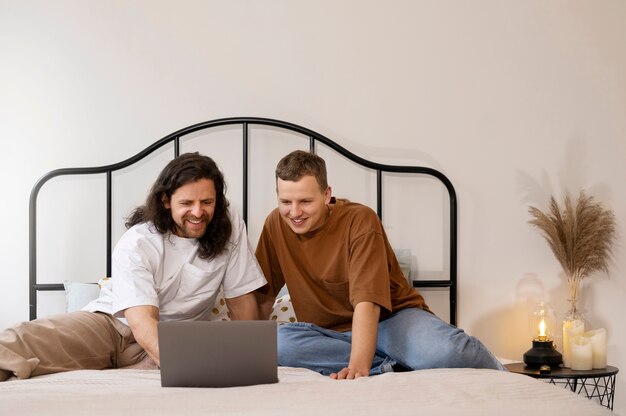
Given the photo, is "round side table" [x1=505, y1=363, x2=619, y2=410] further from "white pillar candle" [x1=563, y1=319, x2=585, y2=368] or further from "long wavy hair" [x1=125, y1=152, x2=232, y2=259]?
"long wavy hair" [x1=125, y1=152, x2=232, y2=259]

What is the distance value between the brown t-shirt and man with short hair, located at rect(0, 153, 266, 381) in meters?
0.12

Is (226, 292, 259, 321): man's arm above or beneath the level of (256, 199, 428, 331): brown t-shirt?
beneath

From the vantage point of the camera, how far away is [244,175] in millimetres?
3330

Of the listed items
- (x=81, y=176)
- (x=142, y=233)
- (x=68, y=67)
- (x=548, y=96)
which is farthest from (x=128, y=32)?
(x=548, y=96)

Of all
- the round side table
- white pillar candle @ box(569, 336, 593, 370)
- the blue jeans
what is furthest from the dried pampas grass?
the blue jeans

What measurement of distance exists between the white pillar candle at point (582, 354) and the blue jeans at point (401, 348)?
84 centimetres

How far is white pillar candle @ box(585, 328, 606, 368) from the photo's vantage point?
10.7 feet

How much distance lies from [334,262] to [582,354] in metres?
1.16

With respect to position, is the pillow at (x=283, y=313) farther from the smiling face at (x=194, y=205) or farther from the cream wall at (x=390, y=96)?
the cream wall at (x=390, y=96)

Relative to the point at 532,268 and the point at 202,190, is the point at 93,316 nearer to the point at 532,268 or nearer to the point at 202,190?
the point at 202,190

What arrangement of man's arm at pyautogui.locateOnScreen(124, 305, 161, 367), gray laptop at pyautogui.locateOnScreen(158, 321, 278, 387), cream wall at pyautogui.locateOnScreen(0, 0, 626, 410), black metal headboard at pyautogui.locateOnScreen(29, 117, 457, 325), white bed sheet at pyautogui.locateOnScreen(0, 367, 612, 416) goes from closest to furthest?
white bed sheet at pyautogui.locateOnScreen(0, 367, 612, 416) → gray laptop at pyautogui.locateOnScreen(158, 321, 278, 387) → man's arm at pyautogui.locateOnScreen(124, 305, 161, 367) → black metal headboard at pyautogui.locateOnScreen(29, 117, 457, 325) → cream wall at pyautogui.locateOnScreen(0, 0, 626, 410)

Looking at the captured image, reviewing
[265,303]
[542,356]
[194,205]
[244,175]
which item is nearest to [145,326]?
[194,205]

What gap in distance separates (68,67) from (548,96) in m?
1.90

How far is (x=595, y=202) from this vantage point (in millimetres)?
3625
